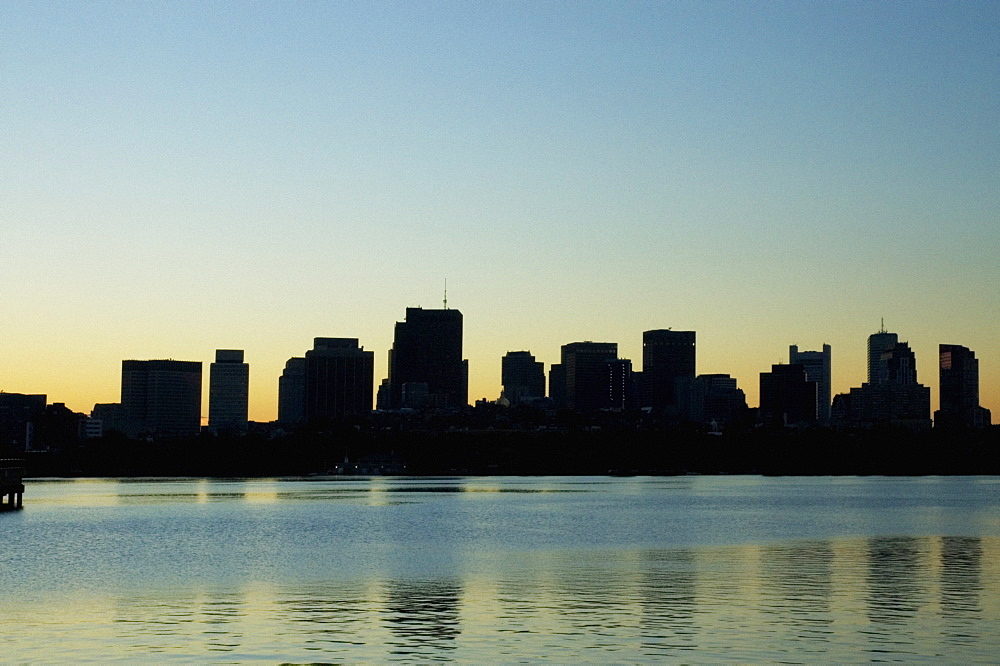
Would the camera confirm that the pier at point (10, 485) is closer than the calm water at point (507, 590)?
No

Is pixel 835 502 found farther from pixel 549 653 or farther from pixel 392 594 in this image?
pixel 549 653

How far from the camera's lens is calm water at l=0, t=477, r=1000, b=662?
38.7m

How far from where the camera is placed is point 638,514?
125250mm

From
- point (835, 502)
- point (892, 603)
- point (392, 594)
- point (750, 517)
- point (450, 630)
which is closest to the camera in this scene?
point (450, 630)

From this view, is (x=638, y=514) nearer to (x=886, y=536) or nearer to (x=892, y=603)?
(x=886, y=536)

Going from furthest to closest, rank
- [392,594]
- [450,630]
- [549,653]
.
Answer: [392,594], [450,630], [549,653]

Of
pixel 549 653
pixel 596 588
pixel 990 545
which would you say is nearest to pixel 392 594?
pixel 596 588

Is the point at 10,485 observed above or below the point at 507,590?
below

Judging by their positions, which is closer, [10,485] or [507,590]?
[507,590]

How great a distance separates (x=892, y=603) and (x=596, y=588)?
40.4 ft

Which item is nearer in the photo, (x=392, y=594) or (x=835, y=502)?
(x=392, y=594)

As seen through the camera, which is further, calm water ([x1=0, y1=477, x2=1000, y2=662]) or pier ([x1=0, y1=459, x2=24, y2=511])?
pier ([x1=0, y1=459, x2=24, y2=511])

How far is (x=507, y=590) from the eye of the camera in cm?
5462

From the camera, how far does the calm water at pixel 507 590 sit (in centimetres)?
3866
